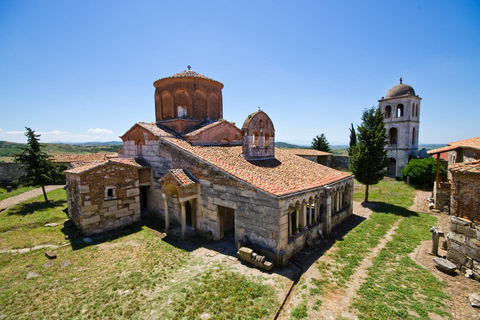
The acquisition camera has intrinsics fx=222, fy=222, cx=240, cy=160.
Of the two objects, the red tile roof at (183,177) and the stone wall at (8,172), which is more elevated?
the red tile roof at (183,177)

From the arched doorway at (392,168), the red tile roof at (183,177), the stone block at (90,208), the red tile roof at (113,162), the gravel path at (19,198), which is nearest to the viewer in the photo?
the red tile roof at (183,177)

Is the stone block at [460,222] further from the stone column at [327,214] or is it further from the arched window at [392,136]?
the arched window at [392,136]

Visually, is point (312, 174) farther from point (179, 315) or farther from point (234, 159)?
point (179, 315)

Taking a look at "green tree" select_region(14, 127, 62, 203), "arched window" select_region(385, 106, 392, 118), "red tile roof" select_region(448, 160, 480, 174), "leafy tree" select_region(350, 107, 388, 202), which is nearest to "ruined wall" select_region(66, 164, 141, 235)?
"green tree" select_region(14, 127, 62, 203)

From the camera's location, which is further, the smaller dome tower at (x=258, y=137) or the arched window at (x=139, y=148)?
the arched window at (x=139, y=148)

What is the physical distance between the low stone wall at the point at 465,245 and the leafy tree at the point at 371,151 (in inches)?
369

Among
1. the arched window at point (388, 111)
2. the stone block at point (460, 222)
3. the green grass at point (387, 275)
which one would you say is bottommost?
the green grass at point (387, 275)

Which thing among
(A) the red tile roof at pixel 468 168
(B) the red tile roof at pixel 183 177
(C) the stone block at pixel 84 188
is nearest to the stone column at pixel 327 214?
(A) the red tile roof at pixel 468 168

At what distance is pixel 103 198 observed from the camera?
1150 cm

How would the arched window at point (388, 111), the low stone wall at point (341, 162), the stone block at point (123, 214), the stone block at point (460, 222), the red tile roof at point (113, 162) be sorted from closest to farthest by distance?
the stone block at point (460, 222)
the red tile roof at point (113, 162)
the stone block at point (123, 214)
the arched window at point (388, 111)
the low stone wall at point (341, 162)

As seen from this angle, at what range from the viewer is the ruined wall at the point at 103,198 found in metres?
10.9

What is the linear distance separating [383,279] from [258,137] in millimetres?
8474

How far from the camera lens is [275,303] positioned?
20.4 feet

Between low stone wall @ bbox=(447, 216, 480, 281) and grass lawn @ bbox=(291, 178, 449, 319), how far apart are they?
126 cm
